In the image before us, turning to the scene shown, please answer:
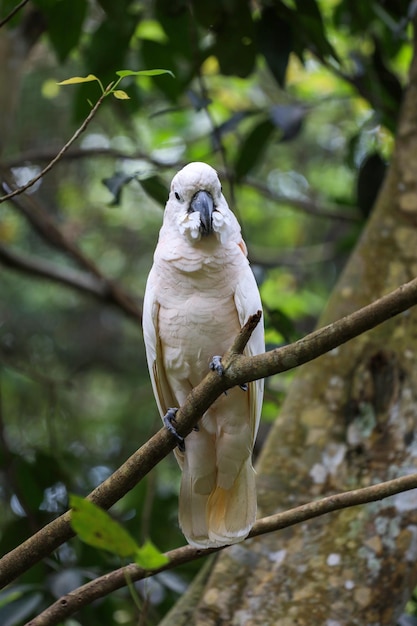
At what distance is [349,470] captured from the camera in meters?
1.97

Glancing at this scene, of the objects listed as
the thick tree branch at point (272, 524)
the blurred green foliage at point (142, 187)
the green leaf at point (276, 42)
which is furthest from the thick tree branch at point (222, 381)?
the green leaf at point (276, 42)

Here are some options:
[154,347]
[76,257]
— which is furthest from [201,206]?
[76,257]

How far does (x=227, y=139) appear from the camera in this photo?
4629 mm

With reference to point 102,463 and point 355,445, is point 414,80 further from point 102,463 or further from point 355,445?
point 102,463

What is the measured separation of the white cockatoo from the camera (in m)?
1.74

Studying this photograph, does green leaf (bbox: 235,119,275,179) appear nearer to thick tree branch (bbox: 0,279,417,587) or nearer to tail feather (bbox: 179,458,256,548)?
tail feather (bbox: 179,458,256,548)

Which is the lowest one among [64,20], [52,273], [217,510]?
[217,510]

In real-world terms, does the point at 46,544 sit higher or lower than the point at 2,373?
higher

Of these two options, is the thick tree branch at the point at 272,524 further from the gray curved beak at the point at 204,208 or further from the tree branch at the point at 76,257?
the tree branch at the point at 76,257

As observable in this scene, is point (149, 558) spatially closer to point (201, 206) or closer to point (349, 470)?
point (201, 206)

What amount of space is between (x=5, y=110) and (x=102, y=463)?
1.49 meters

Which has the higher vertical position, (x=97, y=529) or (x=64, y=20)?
(x=64, y=20)

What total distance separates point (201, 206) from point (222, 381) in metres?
0.58

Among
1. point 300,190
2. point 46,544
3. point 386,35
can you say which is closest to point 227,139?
point 300,190
